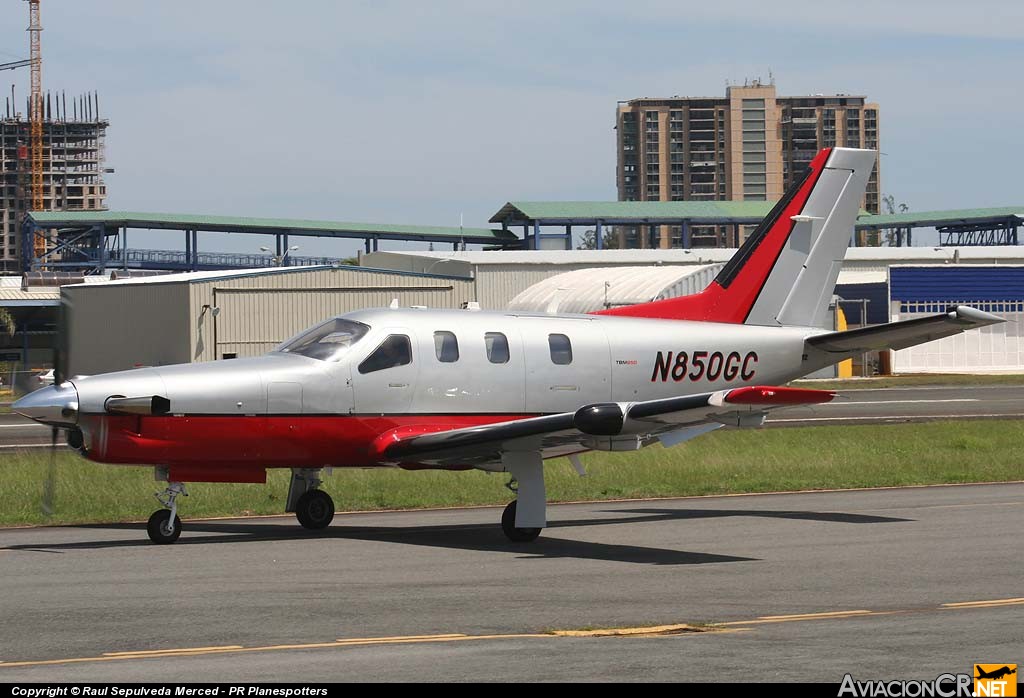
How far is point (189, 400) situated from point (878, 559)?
25.6 feet

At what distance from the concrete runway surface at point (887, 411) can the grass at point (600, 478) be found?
5.21 meters

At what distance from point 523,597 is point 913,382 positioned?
1972 inches

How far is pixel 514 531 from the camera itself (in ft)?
54.5

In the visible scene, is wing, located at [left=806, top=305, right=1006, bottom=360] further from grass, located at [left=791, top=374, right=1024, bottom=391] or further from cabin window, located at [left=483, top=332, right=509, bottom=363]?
grass, located at [left=791, top=374, right=1024, bottom=391]

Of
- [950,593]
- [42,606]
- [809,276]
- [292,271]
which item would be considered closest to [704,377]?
[809,276]

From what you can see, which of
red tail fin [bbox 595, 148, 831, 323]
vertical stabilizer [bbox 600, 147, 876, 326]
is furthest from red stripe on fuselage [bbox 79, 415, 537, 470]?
vertical stabilizer [bbox 600, 147, 876, 326]

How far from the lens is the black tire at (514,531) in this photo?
54.2 ft

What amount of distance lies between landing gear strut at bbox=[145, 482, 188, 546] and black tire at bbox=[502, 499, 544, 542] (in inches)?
149

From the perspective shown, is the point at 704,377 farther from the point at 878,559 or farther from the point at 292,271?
the point at 292,271

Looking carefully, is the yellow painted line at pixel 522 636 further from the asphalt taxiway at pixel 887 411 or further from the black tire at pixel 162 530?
the asphalt taxiway at pixel 887 411

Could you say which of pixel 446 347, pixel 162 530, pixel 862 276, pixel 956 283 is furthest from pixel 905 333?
pixel 862 276

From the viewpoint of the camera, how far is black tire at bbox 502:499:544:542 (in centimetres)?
1652

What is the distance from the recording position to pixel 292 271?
60.9 m

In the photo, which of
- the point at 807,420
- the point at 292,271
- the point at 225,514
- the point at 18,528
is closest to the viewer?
the point at 18,528
